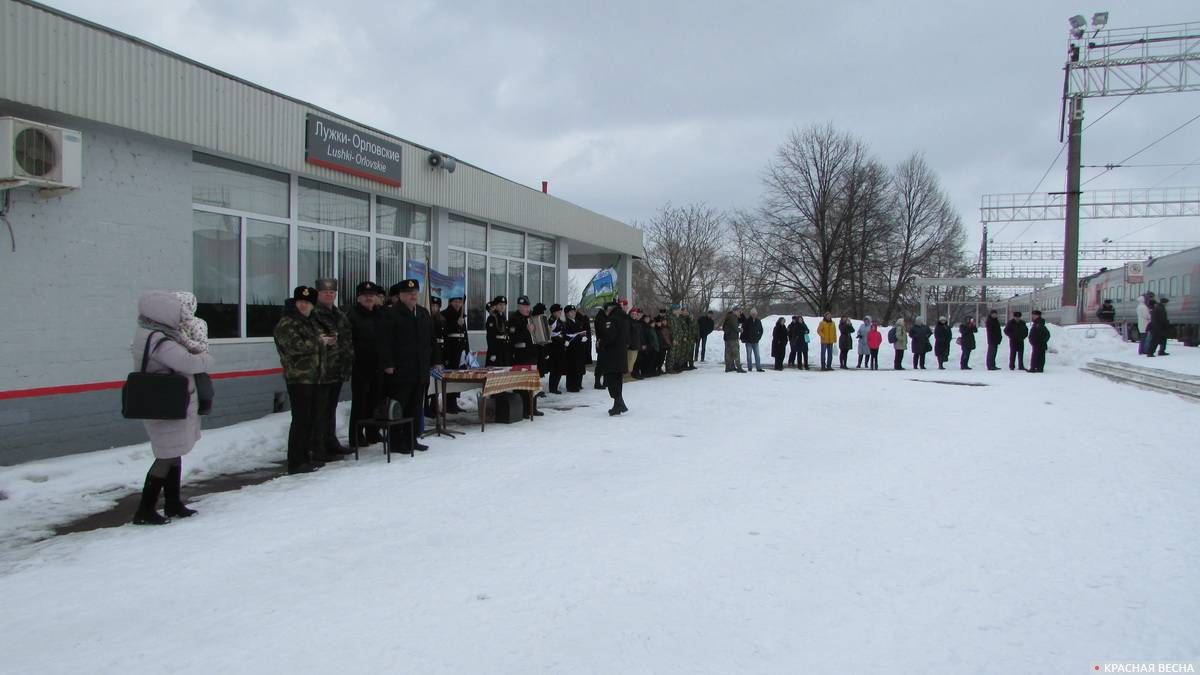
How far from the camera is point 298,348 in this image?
23.3ft

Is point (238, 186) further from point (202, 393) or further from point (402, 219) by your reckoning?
point (202, 393)

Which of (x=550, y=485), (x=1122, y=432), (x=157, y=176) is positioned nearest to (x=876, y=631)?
(x=550, y=485)

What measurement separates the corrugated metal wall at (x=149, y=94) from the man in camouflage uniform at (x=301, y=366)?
2.90 m

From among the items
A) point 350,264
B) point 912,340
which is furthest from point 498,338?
point 912,340

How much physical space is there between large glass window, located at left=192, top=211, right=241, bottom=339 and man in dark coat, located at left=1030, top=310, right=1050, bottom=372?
1859 centimetres

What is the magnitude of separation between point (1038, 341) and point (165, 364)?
66.3ft

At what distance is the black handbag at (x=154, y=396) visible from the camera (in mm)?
5238

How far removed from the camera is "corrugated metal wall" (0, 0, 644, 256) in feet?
22.7

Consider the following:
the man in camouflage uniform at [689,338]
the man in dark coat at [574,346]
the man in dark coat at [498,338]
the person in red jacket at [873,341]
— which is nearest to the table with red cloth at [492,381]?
the man in dark coat at [498,338]

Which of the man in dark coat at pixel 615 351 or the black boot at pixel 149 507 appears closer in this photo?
the black boot at pixel 149 507

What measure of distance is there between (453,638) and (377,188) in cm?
963

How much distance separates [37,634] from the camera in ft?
11.8

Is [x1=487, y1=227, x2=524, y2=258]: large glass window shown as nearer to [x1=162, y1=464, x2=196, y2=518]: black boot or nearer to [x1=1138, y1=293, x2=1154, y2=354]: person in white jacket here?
[x1=162, y1=464, x2=196, y2=518]: black boot

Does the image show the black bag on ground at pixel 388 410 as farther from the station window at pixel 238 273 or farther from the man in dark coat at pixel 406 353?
the station window at pixel 238 273
